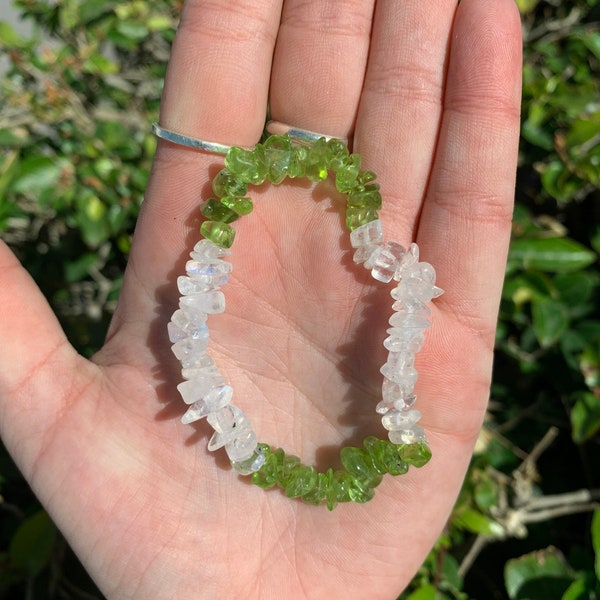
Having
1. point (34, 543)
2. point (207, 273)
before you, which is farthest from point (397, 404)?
point (34, 543)

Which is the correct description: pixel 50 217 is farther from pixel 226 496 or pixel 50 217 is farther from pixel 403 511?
pixel 403 511

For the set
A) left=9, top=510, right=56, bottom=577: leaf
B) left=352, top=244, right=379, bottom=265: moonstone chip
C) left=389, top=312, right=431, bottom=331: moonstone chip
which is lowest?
left=9, top=510, right=56, bottom=577: leaf

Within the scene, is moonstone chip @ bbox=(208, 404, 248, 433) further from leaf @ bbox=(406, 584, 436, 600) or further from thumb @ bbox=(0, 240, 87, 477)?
leaf @ bbox=(406, 584, 436, 600)

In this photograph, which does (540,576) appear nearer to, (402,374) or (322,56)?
(402,374)

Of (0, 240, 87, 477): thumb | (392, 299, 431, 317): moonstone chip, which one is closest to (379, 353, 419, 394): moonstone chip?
(392, 299, 431, 317): moonstone chip

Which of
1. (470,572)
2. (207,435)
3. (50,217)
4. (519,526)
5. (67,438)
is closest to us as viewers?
(67,438)

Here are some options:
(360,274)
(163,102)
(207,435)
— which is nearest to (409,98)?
(360,274)
